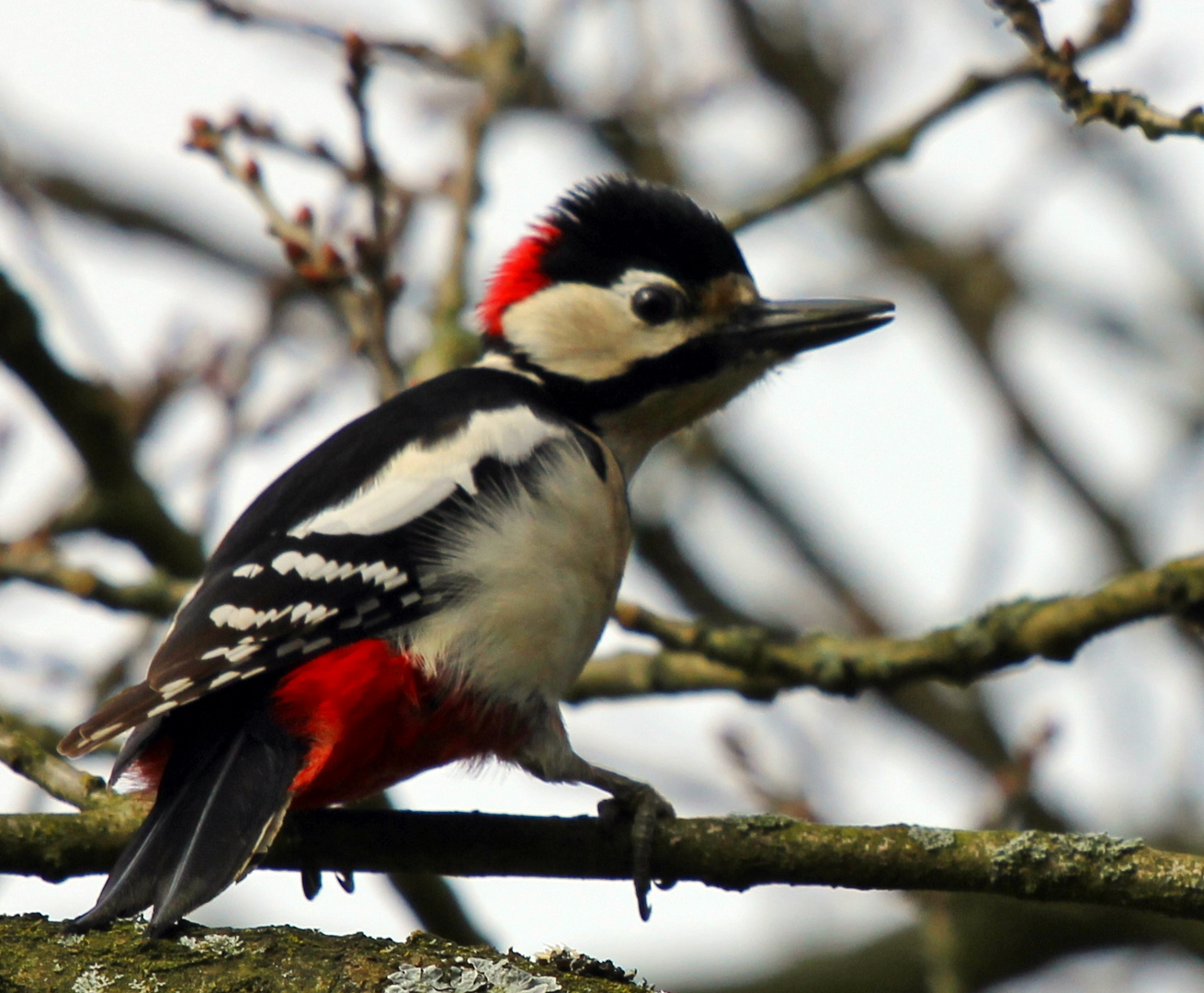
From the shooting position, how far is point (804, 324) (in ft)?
13.8

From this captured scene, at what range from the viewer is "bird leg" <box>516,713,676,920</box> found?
2.88 m

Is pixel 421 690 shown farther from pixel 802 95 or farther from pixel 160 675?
pixel 802 95

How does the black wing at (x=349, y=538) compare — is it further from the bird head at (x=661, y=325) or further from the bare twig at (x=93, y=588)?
the bare twig at (x=93, y=588)

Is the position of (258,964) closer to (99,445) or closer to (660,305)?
(99,445)

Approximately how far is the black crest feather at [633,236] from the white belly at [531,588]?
735 mm

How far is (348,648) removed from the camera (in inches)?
125

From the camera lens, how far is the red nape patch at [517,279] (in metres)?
4.48

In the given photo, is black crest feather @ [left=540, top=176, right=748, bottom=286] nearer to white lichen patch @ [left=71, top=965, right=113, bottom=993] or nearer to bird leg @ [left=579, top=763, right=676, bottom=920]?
bird leg @ [left=579, top=763, right=676, bottom=920]

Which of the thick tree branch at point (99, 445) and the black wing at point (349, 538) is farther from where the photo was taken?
the thick tree branch at point (99, 445)

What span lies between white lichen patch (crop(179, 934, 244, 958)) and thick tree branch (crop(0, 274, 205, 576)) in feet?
6.49

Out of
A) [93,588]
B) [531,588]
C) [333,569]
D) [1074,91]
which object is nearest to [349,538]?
[333,569]

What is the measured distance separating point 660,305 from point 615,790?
1526mm

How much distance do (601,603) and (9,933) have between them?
1.64 meters

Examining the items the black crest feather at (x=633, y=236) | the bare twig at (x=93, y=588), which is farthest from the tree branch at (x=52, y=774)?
the black crest feather at (x=633, y=236)
